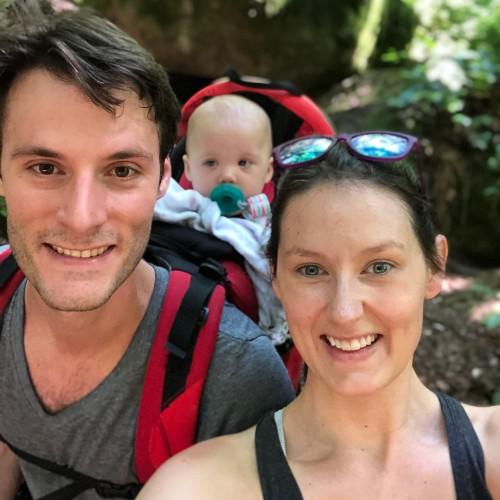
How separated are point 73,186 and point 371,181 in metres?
0.91

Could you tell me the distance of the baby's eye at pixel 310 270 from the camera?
1.76 metres

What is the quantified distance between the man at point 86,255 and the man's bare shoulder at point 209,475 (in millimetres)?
264

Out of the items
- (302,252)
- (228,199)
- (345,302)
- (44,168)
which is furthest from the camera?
(228,199)

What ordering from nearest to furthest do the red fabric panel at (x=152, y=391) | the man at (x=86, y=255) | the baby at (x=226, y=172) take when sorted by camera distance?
1. the man at (x=86, y=255)
2. the red fabric panel at (x=152, y=391)
3. the baby at (x=226, y=172)

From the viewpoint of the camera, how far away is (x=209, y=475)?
168 centimetres

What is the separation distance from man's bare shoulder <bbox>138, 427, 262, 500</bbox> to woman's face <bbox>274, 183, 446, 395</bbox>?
1.10 ft

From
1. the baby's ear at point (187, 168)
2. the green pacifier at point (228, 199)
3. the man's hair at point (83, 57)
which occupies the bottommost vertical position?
the green pacifier at point (228, 199)

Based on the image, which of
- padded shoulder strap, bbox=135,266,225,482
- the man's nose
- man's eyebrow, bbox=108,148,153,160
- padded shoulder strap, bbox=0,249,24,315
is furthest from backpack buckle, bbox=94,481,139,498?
man's eyebrow, bbox=108,148,153,160

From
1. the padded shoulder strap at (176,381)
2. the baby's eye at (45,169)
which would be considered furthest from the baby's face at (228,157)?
the baby's eye at (45,169)

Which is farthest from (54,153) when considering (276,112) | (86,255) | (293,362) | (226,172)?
(276,112)

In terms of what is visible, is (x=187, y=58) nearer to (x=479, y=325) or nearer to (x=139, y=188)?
(x=479, y=325)

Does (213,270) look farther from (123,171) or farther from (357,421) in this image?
(357,421)

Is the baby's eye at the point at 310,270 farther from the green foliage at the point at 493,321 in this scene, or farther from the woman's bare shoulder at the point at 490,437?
the green foliage at the point at 493,321

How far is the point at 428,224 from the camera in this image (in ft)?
6.17
